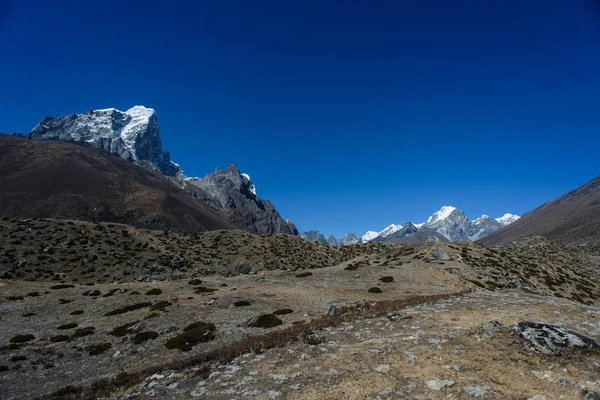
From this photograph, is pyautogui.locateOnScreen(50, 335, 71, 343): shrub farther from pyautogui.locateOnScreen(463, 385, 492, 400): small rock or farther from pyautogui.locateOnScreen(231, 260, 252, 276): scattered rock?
pyautogui.locateOnScreen(231, 260, 252, 276): scattered rock

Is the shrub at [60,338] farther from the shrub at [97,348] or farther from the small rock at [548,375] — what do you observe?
the small rock at [548,375]

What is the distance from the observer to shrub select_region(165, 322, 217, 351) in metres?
23.2

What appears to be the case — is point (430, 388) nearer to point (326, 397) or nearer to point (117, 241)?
point (326, 397)

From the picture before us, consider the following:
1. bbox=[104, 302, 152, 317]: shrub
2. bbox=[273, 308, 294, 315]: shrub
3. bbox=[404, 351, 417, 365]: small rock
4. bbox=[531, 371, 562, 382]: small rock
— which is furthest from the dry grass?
bbox=[104, 302, 152, 317]: shrub

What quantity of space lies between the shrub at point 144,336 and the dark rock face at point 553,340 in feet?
83.1

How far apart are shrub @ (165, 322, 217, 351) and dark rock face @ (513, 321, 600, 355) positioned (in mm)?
20510

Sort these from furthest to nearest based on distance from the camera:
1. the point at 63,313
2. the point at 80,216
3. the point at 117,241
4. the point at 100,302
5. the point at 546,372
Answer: the point at 80,216
the point at 117,241
the point at 100,302
the point at 63,313
the point at 546,372

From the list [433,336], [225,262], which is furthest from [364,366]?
[225,262]

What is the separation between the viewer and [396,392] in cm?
→ 1100

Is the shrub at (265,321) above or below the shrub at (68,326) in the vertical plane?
above

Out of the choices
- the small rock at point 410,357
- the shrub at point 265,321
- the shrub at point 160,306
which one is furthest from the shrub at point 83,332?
the small rock at point 410,357

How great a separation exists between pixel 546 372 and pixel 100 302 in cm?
4485

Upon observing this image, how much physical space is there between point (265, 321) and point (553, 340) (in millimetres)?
19685

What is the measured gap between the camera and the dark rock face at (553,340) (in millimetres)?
13125
